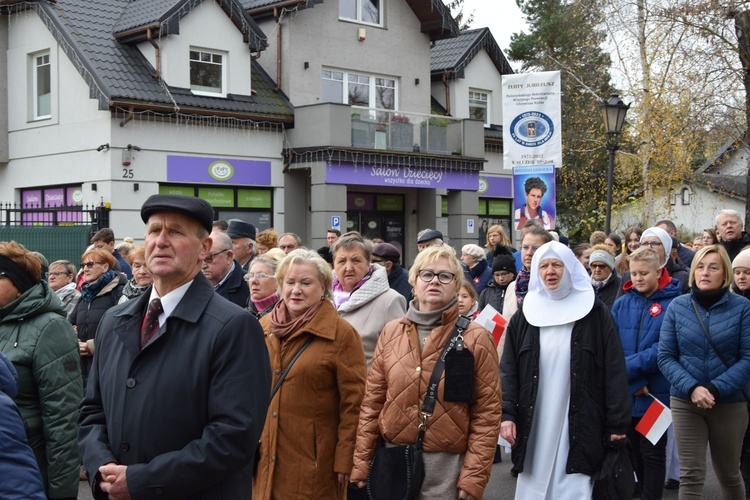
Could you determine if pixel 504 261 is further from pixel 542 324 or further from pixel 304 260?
pixel 304 260

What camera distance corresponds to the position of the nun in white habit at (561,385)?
17.4 ft

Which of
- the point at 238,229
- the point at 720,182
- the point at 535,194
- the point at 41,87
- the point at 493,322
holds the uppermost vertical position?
the point at 41,87

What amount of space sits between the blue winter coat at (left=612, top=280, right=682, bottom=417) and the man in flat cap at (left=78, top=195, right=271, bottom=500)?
4.16m

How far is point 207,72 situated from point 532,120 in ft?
38.3

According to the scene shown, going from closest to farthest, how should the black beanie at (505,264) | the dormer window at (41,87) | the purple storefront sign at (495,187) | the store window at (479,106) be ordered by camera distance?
the black beanie at (505,264), the dormer window at (41,87), the purple storefront sign at (495,187), the store window at (479,106)

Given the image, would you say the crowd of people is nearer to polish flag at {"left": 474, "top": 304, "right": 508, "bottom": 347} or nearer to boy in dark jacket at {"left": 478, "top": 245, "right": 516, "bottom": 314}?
polish flag at {"left": 474, "top": 304, "right": 508, "bottom": 347}

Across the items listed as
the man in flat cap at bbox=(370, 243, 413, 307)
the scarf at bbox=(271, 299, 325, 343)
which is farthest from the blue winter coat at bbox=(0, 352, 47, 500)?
the man in flat cap at bbox=(370, 243, 413, 307)

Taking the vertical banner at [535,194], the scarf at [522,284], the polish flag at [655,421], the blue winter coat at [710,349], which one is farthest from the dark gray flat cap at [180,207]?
the vertical banner at [535,194]

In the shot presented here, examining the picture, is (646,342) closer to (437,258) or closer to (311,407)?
(437,258)

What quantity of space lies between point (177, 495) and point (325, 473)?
1838 mm

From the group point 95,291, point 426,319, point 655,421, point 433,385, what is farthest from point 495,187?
point 433,385

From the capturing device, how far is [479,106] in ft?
98.8

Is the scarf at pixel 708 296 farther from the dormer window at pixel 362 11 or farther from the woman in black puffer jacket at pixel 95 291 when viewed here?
the dormer window at pixel 362 11

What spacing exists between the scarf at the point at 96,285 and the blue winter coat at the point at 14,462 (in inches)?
232
